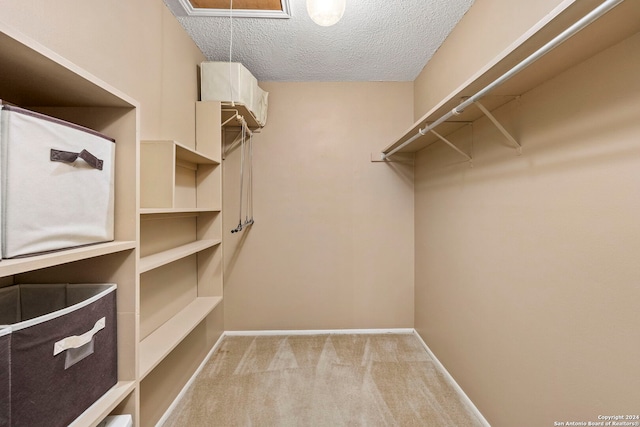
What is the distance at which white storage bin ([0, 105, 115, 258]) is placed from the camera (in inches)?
22.3

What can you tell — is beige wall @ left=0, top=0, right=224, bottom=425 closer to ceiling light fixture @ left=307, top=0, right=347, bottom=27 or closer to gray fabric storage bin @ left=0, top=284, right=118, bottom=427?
gray fabric storage bin @ left=0, top=284, right=118, bottom=427

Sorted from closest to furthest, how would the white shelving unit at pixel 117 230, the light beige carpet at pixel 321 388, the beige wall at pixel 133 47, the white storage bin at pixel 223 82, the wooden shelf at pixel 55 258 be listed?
1. the wooden shelf at pixel 55 258
2. the white shelving unit at pixel 117 230
3. the beige wall at pixel 133 47
4. the light beige carpet at pixel 321 388
5. the white storage bin at pixel 223 82

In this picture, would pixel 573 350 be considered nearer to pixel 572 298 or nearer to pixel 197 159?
pixel 572 298

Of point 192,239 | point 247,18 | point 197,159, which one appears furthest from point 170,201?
point 247,18

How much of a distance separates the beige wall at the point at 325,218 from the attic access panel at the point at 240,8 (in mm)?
907

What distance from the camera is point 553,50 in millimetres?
919

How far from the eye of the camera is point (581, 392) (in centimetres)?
99

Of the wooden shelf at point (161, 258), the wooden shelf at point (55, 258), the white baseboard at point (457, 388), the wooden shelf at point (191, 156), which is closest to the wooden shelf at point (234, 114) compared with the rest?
the wooden shelf at point (191, 156)

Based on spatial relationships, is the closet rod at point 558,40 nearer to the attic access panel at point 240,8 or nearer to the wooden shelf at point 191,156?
the attic access panel at point 240,8

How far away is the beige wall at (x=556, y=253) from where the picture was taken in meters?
0.86

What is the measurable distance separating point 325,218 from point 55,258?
218 cm

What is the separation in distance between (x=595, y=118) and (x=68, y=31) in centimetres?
199

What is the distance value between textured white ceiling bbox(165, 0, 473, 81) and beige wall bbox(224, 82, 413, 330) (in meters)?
0.27

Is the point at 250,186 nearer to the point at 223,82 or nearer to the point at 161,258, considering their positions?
the point at 223,82
